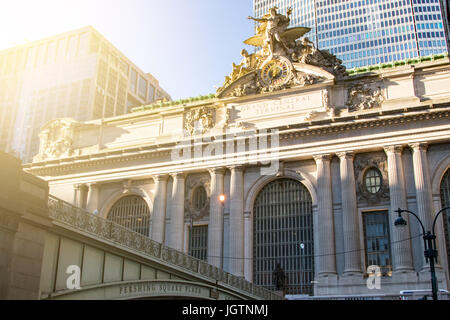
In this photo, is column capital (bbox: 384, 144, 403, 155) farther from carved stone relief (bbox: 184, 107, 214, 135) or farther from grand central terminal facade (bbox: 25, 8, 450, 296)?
carved stone relief (bbox: 184, 107, 214, 135)

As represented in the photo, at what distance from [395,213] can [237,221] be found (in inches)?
457

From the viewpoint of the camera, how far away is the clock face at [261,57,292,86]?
43375mm

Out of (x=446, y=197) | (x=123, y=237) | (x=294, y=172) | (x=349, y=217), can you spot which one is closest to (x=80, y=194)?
(x=294, y=172)

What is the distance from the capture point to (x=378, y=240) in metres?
37.6

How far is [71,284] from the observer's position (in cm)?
1714

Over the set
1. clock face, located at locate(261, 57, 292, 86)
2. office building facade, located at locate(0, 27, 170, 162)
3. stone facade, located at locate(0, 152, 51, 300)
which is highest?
office building facade, located at locate(0, 27, 170, 162)

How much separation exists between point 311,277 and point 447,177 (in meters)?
11.8

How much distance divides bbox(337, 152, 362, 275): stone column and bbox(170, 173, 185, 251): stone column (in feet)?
43.0

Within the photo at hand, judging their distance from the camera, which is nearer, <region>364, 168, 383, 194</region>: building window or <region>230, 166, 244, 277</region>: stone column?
<region>364, 168, 383, 194</region>: building window

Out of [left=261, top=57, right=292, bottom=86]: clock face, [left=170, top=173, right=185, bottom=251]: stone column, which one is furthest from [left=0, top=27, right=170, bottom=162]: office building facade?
[left=261, top=57, right=292, bottom=86]: clock face

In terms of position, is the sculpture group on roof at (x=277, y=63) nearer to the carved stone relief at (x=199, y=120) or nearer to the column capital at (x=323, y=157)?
the carved stone relief at (x=199, y=120)

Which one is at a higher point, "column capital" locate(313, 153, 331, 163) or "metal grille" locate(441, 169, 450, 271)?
"column capital" locate(313, 153, 331, 163)

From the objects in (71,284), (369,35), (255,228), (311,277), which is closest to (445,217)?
(311,277)
